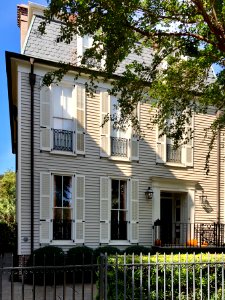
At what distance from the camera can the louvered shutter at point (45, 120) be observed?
1509 cm

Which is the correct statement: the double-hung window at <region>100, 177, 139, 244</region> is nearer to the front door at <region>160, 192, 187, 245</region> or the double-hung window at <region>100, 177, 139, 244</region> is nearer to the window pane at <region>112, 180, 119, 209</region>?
the window pane at <region>112, 180, 119, 209</region>

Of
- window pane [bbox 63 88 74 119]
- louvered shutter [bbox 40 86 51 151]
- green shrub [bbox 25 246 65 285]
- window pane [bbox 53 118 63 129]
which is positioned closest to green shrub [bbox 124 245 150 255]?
green shrub [bbox 25 246 65 285]

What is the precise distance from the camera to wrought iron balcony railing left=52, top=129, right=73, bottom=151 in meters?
15.4

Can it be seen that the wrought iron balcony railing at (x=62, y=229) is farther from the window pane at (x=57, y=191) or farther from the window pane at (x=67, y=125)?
the window pane at (x=67, y=125)

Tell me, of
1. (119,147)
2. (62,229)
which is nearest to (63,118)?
(119,147)

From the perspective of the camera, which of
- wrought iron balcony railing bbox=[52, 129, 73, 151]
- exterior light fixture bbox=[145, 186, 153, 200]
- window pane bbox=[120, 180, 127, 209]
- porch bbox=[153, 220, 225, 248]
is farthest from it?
porch bbox=[153, 220, 225, 248]

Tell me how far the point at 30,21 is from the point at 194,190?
9630mm

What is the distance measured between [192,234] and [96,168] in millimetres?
5254

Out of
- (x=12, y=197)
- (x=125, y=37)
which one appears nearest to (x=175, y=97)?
(x=125, y=37)

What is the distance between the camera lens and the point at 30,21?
1695 cm

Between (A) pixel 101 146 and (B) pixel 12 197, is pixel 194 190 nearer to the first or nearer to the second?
(A) pixel 101 146

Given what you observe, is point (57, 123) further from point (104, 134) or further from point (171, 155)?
point (171, 155)

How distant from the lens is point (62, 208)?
1535 cm

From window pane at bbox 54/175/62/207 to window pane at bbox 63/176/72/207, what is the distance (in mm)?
166
